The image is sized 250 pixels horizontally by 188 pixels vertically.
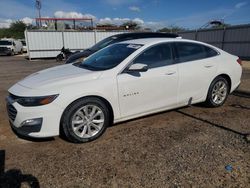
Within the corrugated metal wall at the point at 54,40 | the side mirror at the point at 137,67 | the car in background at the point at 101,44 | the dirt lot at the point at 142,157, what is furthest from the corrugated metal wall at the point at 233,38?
the side mirror at the point at 137,67

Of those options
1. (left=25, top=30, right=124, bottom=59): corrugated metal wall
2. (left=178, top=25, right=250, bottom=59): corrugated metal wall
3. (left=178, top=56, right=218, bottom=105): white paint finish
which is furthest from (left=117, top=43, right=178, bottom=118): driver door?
(left=25, top=30, right=124, bottom=59): corrugated metal wall

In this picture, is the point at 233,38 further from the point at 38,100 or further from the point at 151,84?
the point at 38,100

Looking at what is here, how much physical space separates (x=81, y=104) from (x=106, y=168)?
1.07 meters

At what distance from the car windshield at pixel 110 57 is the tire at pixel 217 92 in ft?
6.44

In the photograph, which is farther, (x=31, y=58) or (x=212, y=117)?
(x=31, y=58)

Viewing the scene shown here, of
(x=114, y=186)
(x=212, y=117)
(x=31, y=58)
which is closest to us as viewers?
(x=114, y=186)

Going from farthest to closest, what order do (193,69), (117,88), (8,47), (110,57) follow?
(8,47) < (193,69) < (110,57) < (117,88)

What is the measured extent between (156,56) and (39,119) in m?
2.34

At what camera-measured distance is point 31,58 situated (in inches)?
843

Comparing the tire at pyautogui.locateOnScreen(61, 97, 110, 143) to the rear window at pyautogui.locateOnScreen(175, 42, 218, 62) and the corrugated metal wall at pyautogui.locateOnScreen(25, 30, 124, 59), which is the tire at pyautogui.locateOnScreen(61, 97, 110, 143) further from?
the corrugated metal wall at pyautogui.locateOnScreen(25, 30, 124, 59)

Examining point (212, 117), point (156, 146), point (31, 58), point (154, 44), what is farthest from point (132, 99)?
point (31, 58)

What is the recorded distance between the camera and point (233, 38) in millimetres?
18250

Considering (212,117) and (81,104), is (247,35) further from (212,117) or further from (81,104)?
(81,104)

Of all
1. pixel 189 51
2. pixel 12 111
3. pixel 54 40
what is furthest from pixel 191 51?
pixel 54 40
